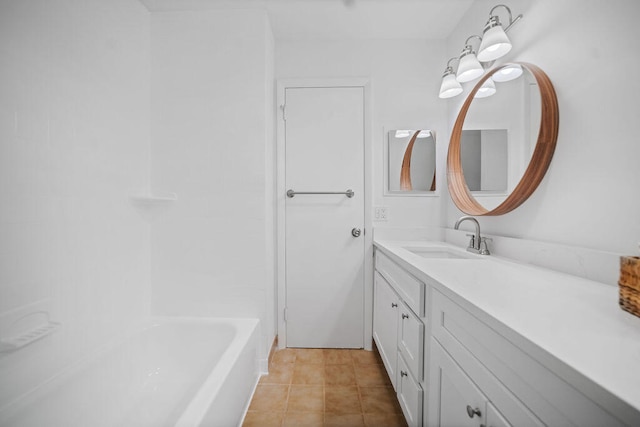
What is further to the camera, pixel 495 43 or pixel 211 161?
pixel 211 161

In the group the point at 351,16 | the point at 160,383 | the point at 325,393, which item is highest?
the point at 351,16

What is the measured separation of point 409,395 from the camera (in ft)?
3.73

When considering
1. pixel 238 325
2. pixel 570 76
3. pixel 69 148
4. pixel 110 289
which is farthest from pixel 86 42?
pixel 570 76

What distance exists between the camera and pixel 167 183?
5.29 ft

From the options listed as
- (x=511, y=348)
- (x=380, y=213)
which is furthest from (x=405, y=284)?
(x=380, y=213)

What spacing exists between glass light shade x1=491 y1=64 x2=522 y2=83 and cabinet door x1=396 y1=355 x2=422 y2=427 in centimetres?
151

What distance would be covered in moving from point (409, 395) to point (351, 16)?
2.24m

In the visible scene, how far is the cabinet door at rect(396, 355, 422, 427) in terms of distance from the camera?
1.03 metres

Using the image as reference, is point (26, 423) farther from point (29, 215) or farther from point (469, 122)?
point (469, 122)

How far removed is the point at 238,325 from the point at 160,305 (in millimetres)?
573

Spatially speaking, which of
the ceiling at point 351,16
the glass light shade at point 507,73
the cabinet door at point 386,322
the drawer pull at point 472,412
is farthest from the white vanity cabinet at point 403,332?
the ceiling at point 351,16

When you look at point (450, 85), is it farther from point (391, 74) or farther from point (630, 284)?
point (630, 284)

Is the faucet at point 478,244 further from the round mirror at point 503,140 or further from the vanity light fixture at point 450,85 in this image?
the vanity light fixture at point 450,85

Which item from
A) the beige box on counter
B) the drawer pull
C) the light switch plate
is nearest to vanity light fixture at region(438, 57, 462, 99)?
the light switch plate
